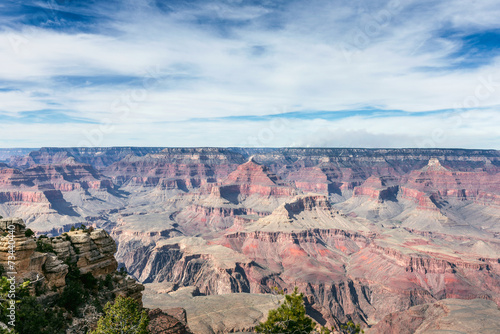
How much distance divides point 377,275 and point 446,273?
26932 millimetres

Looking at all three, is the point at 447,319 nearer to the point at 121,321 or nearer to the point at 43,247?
the point at 121,321

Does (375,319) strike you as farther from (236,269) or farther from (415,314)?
(236,269)

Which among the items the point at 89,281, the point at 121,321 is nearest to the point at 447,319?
the point at 121,321

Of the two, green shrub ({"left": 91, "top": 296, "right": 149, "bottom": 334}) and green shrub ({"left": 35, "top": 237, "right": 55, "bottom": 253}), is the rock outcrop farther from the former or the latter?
green shrub ({"left": 35, "top": 237, "right": 55, "bottom": 253})

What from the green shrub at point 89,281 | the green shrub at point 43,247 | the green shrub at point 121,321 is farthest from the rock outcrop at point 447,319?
the green shrub at point 43,247

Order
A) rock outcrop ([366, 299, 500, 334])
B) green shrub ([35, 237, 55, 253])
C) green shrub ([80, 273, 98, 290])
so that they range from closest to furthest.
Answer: green shrub ([35, 237, 55, 253]) → green shrub ([80, 273, 98, 290]) → rock outcrop ([366, 299, 500, 334])

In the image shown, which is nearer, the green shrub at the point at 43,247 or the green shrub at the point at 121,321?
the green shrub at the point at 121,321

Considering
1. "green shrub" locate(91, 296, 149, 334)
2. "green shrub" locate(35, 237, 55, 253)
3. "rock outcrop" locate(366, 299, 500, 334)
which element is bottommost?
"rock outcrop" locate(366, 299, 500, 334)

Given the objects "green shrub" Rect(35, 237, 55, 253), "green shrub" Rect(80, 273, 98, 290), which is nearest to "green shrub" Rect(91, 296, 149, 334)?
"green shrub" Rect(80, 273, 98, 290)

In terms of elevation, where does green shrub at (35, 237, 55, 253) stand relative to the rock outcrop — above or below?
above

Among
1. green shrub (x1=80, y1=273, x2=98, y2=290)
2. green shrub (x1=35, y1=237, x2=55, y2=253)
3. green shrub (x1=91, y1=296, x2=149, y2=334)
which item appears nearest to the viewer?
green shrub (x1=91, y1=296, x2=149, y2=334)

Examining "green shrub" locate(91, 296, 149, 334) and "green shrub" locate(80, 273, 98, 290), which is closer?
"green shrub" locate(91, 296, 149, 334)

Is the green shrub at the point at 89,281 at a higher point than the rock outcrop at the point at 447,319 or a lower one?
higher

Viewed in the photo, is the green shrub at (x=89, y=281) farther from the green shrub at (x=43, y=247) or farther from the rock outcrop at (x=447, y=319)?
the rock outcrop at (x=447, y=319)
